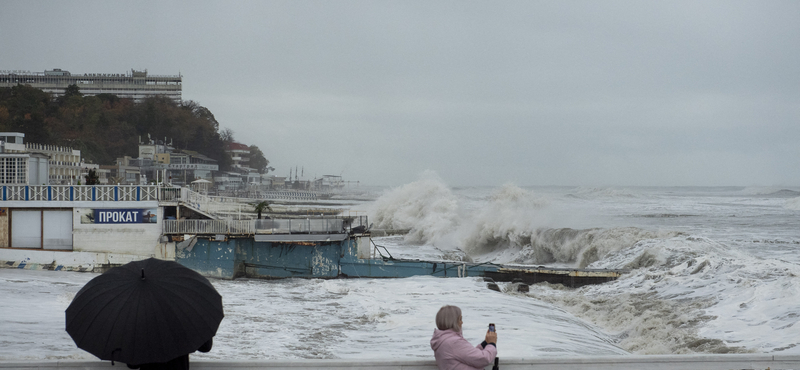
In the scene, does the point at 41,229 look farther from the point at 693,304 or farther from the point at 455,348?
the point at 455,348

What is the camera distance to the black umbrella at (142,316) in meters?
4.41

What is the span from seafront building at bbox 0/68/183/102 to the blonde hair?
134m

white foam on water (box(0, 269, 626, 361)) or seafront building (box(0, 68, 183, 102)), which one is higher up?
seafront building (box(0, 68, 183, 102))

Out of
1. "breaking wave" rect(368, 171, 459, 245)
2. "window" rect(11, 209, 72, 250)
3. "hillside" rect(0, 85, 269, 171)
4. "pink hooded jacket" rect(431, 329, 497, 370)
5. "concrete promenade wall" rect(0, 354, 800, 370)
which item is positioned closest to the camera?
"pink hooded jacket" rect(431, 329, 497, 370)

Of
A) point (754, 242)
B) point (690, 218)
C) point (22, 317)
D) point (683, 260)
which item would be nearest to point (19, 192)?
point (22, 317)

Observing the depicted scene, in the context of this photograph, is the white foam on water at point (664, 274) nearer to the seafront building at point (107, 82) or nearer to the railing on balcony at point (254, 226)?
the railing on balcony at point (254, 226)

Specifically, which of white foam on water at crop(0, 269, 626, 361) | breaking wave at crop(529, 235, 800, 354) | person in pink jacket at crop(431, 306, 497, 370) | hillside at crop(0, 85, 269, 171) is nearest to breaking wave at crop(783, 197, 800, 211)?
breaking wave at crop(529, 235, 800, 354)

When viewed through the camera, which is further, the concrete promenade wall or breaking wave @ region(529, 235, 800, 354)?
breaking wave @ region(529, 235, 800, 354)

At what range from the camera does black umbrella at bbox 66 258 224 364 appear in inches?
173

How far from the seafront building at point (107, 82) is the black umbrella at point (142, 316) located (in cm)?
13327

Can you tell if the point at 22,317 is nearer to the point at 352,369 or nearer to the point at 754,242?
the point at 352,369

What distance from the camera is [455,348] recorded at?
4547 millimetres

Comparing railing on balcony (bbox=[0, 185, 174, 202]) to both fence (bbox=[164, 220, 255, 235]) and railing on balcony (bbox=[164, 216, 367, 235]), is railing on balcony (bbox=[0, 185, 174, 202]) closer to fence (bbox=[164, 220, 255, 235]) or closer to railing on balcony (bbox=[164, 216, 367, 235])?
fence (bbox=[164, 220, 255, 235])

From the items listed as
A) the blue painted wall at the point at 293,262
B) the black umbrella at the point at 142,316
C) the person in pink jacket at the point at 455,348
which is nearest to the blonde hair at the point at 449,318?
the person in pink jacket at the point at 455,348
